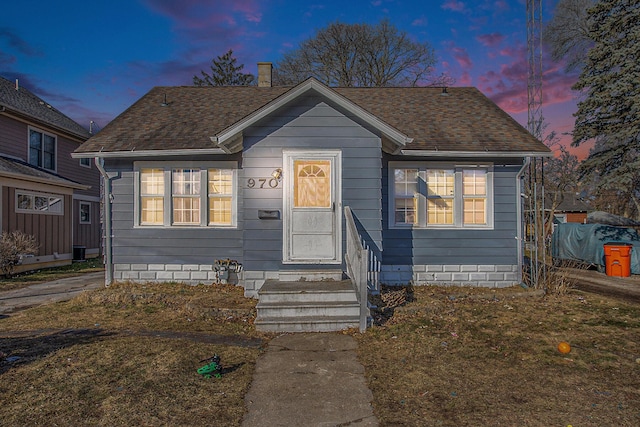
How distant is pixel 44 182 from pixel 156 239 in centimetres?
755

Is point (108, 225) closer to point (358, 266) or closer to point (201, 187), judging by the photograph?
point (201, 187)

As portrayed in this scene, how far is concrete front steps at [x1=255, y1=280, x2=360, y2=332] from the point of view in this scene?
6.06 metres

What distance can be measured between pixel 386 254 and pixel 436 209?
1646mm

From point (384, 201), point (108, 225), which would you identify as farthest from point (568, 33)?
point (108, 225)

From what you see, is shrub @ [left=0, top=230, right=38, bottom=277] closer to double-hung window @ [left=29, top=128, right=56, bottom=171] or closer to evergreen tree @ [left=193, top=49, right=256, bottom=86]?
double-hung window @ [left=29, top=128, right=56, bottom=171]

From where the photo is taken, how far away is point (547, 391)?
4.03 metres

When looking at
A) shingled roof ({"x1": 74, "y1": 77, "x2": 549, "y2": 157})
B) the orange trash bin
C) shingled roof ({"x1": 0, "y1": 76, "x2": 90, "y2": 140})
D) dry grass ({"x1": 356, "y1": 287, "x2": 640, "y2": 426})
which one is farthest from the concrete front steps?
shingled roof ({"x1": 0, "y1": 76, "x2": 90, "y2": 140})

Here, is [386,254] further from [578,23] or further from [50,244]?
[578,23]

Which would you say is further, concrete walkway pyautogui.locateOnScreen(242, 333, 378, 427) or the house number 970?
the house number 970

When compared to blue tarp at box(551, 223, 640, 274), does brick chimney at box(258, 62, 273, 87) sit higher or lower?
higher

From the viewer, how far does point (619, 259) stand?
12133 mm

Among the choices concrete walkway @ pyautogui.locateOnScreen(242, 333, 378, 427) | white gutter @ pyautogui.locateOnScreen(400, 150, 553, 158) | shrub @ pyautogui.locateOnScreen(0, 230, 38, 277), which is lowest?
concrete walkway @ pyautogui.locateOnScreen(242, 333, 378, 427)

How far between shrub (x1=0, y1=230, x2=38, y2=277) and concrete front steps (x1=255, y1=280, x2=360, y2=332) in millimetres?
9442

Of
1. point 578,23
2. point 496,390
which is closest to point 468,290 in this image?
point 496,390
